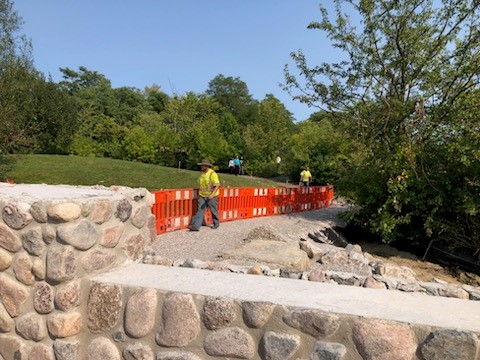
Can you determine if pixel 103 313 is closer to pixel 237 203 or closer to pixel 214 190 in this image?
pixel 214 190

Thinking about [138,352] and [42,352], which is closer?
[138,352]

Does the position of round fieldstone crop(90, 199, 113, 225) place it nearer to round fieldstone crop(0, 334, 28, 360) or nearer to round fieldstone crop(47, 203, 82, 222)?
round fieldstone crop(47, 203, 82, 222)

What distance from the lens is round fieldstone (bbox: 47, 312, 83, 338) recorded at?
8.86 ft

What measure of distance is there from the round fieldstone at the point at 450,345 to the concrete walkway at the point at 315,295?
0.06 meters

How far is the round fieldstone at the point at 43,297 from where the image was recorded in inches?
108

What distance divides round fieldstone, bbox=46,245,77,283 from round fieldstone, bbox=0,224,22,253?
241 mm

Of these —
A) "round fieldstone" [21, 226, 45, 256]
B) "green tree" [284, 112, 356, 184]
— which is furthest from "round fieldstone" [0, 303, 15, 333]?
"green tree" [284, 112, 356, 184]

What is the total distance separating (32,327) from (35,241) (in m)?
0.58

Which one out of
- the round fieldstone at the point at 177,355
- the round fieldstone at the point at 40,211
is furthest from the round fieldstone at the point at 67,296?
the round fieldstone at the point at 177,355

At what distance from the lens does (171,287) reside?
105 inches

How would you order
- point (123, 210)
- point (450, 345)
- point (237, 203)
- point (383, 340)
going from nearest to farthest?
1. point (450, 345)
2. point (383, 340)
3. point (123, 210)
4. point (237, 203)

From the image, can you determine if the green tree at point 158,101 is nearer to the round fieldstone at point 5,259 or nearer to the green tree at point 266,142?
the green tree at point 266,142

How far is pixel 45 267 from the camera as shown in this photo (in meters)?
2.72

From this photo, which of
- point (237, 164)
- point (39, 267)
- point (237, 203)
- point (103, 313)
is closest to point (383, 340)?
point (103, 313)
